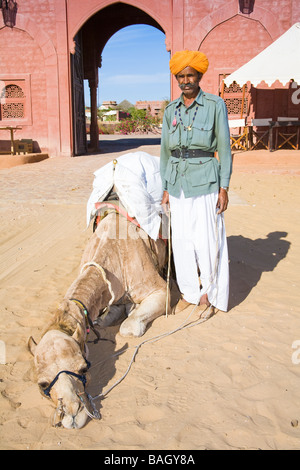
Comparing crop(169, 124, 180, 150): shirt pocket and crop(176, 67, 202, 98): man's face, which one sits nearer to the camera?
crop(176, 67, 202, 98): man's face

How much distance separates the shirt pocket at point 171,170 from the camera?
3.58m

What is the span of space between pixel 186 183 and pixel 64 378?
1.90m

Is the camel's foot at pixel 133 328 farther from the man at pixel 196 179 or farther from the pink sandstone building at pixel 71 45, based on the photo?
the pink sandstone building at pixel 71 45

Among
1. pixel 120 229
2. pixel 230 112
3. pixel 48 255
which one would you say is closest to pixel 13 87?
pixel 230 112

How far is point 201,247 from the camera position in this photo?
11.9ft

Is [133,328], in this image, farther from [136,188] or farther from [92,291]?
[136,188]

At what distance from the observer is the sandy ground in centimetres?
231

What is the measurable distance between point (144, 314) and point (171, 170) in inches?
48.8

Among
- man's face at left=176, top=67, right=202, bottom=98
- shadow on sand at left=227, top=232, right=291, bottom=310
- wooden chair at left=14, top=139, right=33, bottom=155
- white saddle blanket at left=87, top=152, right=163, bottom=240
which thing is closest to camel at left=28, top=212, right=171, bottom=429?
white saddle blanket at left=87, top=152, right=163, bottom=240

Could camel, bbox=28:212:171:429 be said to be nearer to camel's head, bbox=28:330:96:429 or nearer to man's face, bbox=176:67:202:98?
camel's head, bbox=28:330:96:429

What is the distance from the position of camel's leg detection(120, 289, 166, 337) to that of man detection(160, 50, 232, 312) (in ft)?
1.03

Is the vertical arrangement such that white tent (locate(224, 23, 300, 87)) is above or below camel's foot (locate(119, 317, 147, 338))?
above

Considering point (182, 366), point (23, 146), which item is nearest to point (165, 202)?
point (182, 366)

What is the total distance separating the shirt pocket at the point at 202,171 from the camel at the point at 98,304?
68cm
